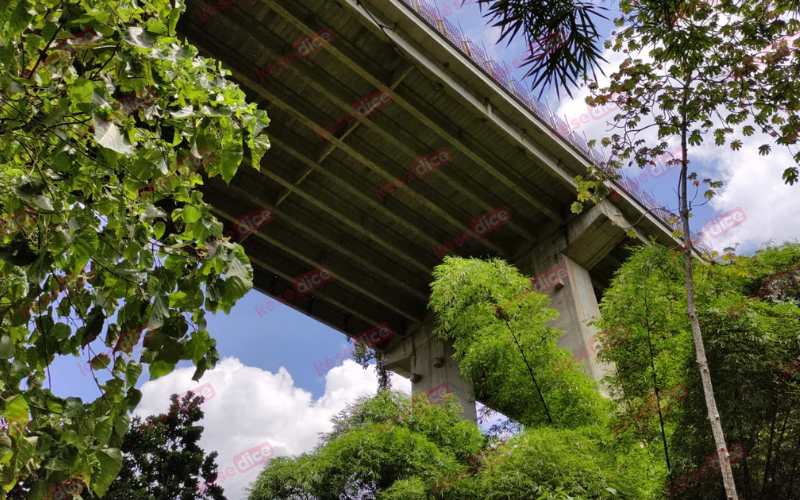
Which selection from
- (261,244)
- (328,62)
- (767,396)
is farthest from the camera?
(261,244)

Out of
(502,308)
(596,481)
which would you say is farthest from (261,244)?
(596,481)

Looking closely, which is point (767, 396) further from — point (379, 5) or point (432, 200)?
point (432, 200)

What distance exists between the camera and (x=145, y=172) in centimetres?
190

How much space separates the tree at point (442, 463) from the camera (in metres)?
5.34

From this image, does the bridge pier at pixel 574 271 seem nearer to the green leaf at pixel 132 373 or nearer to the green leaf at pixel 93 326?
the green leaf at pixel 132 373

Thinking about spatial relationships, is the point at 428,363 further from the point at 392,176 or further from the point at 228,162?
the point at 228,162

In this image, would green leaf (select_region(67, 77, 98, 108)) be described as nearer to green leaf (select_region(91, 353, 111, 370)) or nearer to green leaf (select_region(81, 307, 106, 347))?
green leaf (select_region(81, 307, 106, 347))

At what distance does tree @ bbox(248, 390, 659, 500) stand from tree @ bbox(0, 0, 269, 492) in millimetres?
4078

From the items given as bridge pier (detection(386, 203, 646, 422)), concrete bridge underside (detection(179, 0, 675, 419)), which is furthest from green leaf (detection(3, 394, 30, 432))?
bridge pier (detection(386, 203, 646, 422))

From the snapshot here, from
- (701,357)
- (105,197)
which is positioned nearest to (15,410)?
(105,197)

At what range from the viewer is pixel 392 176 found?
10.7 meters

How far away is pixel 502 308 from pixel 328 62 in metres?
4.71

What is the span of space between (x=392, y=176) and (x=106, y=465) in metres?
9.19

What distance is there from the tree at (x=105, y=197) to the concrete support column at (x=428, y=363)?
1101cm
